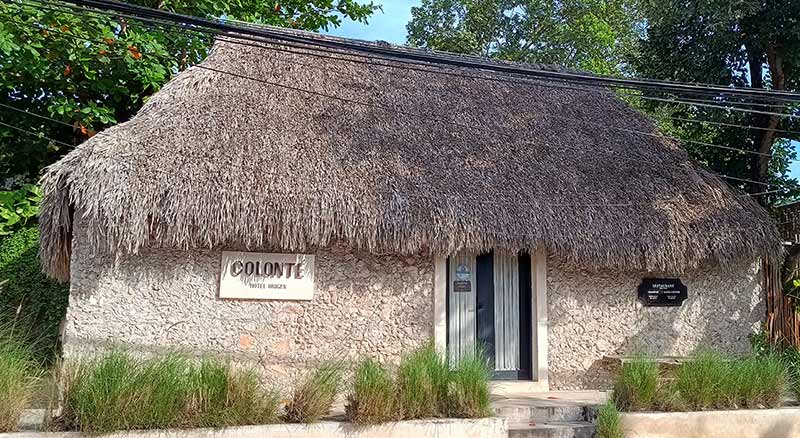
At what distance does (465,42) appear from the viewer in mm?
21656

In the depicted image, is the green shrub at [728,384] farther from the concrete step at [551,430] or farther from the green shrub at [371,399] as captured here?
the green shrub at [371,399]

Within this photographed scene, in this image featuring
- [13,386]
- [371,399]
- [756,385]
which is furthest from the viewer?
[756,385]

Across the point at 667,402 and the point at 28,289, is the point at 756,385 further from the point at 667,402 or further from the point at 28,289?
the point at 28,289

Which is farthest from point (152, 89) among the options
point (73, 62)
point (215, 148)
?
point (215, 148)

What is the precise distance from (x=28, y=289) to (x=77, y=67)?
12.8 feet

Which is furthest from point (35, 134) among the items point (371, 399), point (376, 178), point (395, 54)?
point (371, 399)

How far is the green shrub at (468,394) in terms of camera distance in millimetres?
6156

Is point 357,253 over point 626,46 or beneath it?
beneath

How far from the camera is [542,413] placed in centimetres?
689

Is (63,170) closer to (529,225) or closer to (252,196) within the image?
(252,196)

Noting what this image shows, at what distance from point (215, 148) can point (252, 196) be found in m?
0.95

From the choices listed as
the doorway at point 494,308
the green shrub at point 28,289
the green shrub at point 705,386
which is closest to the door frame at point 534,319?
the doorway at point 494,308

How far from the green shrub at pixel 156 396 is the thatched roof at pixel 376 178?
184cm

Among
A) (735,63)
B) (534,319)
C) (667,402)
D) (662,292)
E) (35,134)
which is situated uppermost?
(735,63)
